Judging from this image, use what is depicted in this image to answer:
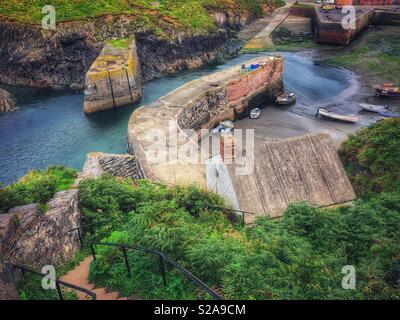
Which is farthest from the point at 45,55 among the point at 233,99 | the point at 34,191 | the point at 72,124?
the point at 34,191

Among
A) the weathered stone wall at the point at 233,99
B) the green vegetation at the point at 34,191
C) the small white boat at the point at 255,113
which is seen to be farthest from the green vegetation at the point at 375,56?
the green vegetation at the point at 34,191

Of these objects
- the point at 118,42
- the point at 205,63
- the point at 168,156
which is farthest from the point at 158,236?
the point at 205,63

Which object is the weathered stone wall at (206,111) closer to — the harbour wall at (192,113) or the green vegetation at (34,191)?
the harbour wall at (192,113)

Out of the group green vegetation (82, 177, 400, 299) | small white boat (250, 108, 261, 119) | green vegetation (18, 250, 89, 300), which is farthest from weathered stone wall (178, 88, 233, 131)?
green vegetation (18, 250, 89, 300)

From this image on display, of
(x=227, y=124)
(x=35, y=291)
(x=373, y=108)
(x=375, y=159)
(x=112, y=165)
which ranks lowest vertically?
(x=373, y=108)

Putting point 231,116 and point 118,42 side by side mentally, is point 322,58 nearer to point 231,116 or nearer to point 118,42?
point 231,116

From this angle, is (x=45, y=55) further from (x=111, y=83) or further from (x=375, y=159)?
(x=375, y=159)
